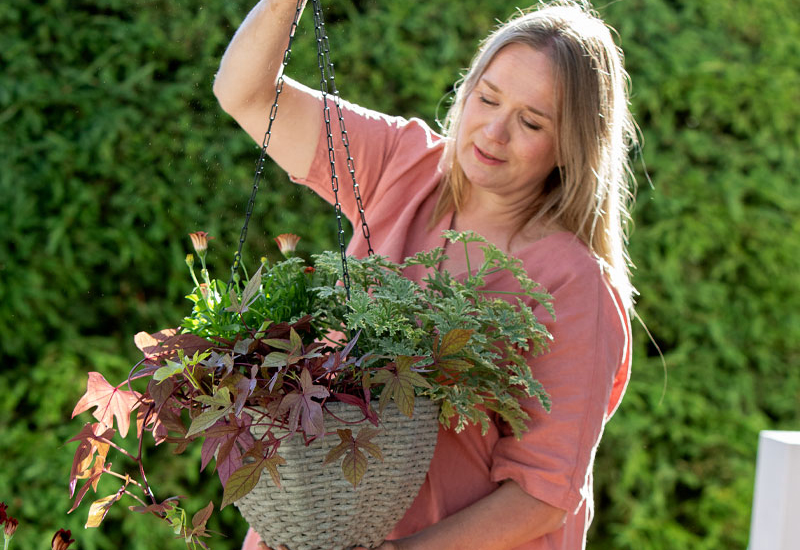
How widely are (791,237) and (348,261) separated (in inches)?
92.0

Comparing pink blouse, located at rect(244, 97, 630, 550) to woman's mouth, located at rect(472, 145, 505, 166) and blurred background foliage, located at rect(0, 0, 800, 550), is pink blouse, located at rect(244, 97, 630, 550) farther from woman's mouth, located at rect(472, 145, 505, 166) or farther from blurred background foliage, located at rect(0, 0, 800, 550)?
blurred background foliage, located at rect(0, 0, 800, 550)

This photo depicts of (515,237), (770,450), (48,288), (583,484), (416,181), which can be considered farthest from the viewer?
(48,288)

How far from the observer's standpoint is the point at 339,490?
1255mm

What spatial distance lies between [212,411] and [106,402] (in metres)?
0.21

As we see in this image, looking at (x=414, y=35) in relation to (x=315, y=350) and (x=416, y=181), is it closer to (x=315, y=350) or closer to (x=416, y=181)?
(x=416, y=181)

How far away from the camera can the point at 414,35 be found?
10.1 feet

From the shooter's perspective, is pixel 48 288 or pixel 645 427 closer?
pixel 48 288

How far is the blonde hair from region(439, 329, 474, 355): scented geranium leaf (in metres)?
0.47

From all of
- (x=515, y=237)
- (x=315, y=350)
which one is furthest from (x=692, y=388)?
(x=315, y=350)

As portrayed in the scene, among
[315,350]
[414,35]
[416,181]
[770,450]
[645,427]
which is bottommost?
[645,427]

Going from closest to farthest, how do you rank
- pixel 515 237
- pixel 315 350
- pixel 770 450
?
pixel 315 350
pixel 515 237
pixel 770 450

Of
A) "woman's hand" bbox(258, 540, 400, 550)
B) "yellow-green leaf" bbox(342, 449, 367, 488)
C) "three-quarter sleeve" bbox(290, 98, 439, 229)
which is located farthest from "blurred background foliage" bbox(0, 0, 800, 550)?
"yellow-green leaf" bbox(342, 449, 367, 488)

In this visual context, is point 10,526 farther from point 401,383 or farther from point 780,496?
point 780,496

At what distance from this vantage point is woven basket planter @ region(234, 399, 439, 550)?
1.22m
